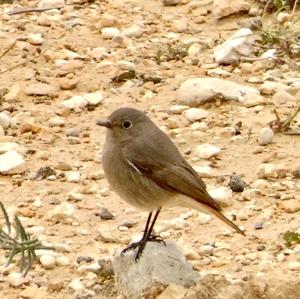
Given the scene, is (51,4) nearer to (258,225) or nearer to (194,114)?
(194,114)

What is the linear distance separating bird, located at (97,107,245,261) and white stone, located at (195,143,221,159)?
1596mm

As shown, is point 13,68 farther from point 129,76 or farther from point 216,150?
point 216,150

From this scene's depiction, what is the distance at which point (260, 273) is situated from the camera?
6.41 m

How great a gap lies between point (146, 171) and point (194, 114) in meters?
2.45

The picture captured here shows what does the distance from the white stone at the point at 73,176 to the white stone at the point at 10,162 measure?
0.35 meters

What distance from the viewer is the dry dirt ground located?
6711 millimetres

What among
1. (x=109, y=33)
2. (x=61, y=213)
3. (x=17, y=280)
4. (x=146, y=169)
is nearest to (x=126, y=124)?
(x=146, y=169)

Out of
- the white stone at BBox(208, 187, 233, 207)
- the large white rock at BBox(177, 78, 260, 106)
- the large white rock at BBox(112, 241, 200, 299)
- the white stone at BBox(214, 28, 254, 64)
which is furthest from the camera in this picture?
the white stone at BBox(214, 28, 254, 64)

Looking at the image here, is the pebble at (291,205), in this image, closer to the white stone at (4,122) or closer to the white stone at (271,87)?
the white stone at (271,87)

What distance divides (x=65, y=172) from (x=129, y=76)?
181 cm

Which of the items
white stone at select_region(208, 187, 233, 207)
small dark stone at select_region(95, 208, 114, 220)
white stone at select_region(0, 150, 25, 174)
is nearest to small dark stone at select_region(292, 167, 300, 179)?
white stone at select_region(208, 187, 233, 207)

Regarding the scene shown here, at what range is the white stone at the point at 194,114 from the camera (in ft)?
28.8

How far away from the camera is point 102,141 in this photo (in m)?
8.52

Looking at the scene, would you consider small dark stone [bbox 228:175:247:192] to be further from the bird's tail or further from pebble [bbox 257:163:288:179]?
the bird's tail
